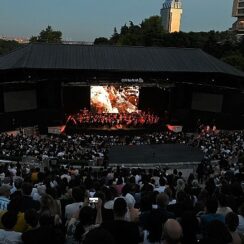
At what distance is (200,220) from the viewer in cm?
571

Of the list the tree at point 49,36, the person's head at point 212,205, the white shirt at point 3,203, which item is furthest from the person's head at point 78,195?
the tree at point 49,36

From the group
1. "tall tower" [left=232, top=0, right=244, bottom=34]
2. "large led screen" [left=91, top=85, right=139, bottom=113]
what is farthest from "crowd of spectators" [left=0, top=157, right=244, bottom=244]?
"tall tower" [left=232, top=0, right=244, bottom=34]

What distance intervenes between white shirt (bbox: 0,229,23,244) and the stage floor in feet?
54.4

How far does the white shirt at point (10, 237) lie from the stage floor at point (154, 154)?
16.6 m

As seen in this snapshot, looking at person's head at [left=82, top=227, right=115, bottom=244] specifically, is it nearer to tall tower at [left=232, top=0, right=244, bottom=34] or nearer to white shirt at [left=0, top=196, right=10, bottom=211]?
white shirt at [left=0, top=196, right=10, bottom=211]

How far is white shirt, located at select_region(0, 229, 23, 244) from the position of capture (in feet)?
15.6

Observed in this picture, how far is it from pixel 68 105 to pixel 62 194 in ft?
97.9

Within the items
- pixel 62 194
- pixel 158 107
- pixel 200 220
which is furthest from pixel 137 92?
pixel 200 220

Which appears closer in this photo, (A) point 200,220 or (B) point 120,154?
(A) point 200,220

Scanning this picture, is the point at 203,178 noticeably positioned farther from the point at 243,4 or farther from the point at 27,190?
the point at 243,4

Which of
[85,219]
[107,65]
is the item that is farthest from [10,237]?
[107,65]

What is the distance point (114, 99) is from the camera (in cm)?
3816

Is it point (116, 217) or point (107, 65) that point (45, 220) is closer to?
point (116, 217)

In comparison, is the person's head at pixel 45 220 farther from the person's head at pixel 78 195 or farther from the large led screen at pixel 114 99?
the large led screen at pixel 114 99
